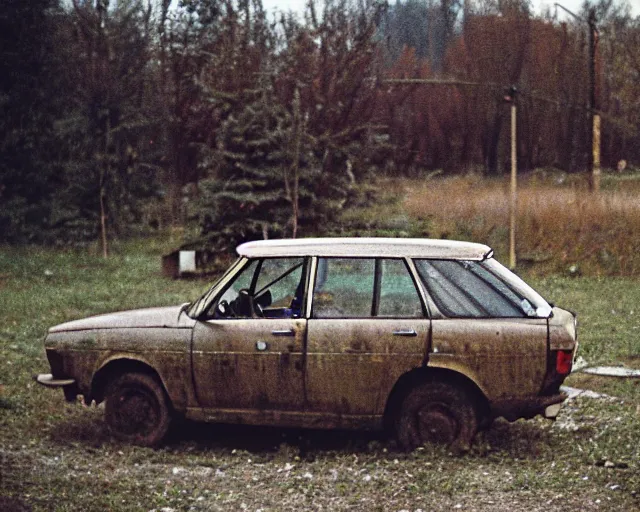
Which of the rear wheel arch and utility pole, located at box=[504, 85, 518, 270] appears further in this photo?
utility pole, located at box=[504, 85, 518, 270]

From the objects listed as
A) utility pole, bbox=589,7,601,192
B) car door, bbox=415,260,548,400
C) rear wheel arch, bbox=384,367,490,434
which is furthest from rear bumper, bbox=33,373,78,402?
utility pole, bbox=589,7,601,192

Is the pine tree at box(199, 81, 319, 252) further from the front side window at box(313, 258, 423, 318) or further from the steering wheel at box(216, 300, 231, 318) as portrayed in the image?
the front side window at box(313, 258, 423, 318)

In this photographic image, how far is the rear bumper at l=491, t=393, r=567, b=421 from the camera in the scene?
735 cm

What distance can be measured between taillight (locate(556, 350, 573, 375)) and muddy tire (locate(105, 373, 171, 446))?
3.02 meters

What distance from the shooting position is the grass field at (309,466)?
21.3ft

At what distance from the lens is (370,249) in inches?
303

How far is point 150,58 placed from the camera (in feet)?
129

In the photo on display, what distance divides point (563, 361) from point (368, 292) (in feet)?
4.96

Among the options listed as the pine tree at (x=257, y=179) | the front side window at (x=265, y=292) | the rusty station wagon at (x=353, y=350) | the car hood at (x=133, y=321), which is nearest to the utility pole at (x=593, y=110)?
the pine tree at (x=257, y=179)

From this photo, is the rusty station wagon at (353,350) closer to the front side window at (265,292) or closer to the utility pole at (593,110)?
the front side window at (265,292)

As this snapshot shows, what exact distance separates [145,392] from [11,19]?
27004 mm

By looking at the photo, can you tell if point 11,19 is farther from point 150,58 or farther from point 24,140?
point 150,58

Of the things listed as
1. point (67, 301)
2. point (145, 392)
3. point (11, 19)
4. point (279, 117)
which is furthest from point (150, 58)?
point (145, 392)

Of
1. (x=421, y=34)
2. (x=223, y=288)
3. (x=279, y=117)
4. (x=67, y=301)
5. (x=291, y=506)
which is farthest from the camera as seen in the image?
(x=421, y=34)
